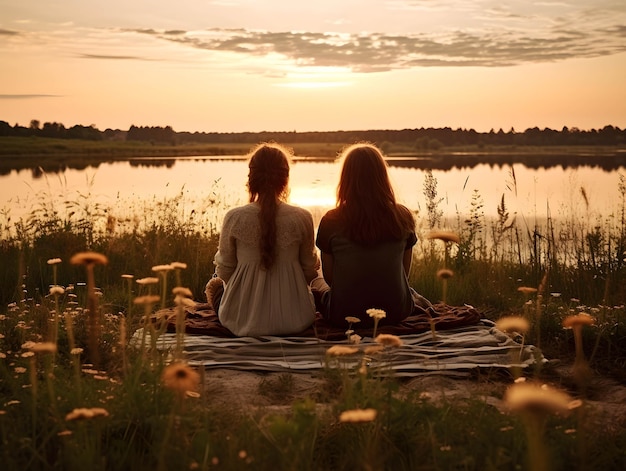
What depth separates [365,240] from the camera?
5.22 meters

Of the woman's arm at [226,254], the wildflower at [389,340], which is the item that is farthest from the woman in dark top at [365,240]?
the wildflower at [389,340]

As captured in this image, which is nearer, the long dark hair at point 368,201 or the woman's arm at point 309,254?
the long dark hair at point 368,201

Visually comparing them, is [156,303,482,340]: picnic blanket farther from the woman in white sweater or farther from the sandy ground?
the sandy ground

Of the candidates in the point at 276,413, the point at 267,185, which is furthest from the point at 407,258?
the point at 276,413

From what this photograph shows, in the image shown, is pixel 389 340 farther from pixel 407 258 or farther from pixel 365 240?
pixel 407 258

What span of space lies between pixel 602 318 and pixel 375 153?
1930mm

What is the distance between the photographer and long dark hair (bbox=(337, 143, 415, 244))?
5.21 m

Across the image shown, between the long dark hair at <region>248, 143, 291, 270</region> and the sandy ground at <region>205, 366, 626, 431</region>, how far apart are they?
38.4 inches

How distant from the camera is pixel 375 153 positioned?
5.30 m

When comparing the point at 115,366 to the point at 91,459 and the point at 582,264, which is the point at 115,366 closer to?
the point at 91,459

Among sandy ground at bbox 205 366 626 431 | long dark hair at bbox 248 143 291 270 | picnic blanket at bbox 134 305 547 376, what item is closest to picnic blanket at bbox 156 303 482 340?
picnic blanket at bbox 134 305 547 376

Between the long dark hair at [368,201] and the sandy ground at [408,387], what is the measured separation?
1105 millimetres

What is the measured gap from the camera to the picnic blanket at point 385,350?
15.5ft

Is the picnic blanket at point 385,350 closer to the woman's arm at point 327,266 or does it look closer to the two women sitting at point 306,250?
the two women sitting at point 306,250
